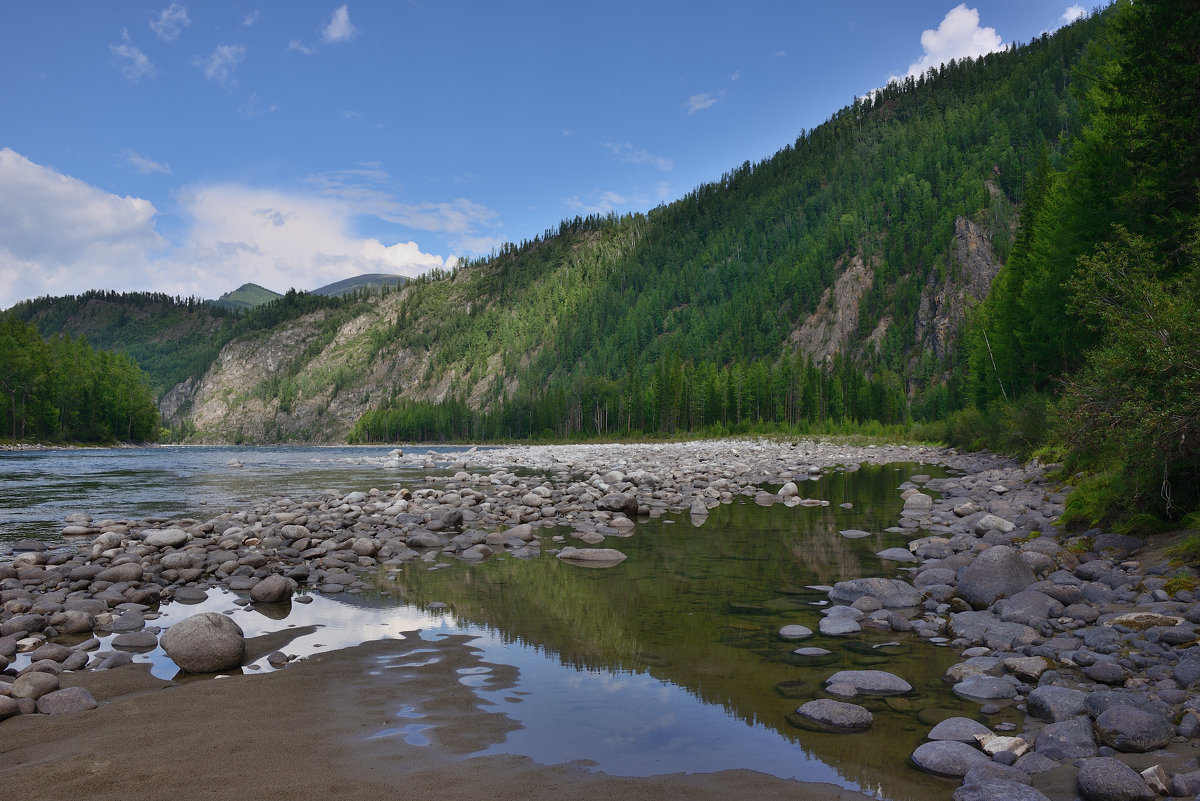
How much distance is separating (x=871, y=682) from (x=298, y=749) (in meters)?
5.04

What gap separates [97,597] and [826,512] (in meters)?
16.6

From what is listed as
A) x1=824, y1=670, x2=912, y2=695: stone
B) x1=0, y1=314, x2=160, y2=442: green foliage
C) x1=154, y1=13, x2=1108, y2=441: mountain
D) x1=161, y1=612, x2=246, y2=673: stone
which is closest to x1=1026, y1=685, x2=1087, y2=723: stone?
x1=824, y1=670, x2=912, y2=695: stone

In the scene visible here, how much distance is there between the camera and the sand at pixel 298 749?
4051 millimetres

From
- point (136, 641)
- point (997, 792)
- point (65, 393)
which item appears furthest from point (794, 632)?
point (65, 393)

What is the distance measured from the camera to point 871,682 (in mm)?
5980

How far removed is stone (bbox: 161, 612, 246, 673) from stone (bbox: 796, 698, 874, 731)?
586 centimetres

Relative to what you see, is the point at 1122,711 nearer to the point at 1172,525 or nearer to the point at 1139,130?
the point at 1172,525

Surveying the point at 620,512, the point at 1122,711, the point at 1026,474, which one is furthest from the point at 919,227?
the point at 1122,711

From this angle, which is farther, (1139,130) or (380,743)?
(1139,130)

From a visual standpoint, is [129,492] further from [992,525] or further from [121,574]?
[992,525]

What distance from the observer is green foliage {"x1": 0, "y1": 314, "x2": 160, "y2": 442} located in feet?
250

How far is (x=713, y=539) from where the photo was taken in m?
14.3

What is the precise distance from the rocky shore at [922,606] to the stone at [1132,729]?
0.5 inches

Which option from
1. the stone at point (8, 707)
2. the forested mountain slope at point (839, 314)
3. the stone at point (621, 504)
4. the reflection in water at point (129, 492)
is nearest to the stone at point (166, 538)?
the reflection in water at point (129, 492)
